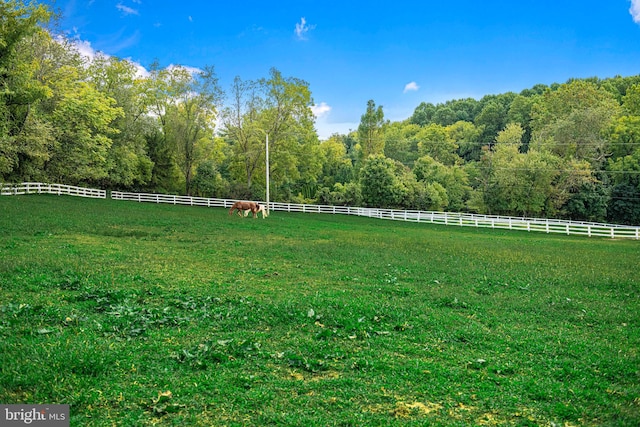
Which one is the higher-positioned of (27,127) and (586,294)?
(27,127)

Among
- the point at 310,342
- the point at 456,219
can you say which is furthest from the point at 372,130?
the point at 310,342

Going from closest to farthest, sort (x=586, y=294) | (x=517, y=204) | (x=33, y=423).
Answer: (x=33, y=423) < (x=586, y=294) < (x=517, y=204)

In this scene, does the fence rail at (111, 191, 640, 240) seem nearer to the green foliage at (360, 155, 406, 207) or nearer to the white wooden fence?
the white wooden fence

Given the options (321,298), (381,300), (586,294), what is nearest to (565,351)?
(381,300)

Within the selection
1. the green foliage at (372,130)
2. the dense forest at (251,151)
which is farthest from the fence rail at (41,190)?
the green foliage at (372,130)

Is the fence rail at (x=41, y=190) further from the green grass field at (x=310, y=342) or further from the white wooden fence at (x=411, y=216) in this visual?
the green grass field at (x=310, y=342)

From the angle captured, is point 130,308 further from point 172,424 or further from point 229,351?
point 172,424

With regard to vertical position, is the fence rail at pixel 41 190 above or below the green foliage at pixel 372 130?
below

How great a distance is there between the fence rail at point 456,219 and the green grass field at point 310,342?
80.9ft

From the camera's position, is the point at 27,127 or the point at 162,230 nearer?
the point at 162,230

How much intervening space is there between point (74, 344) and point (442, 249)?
15.5m

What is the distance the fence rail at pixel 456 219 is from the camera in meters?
34.5

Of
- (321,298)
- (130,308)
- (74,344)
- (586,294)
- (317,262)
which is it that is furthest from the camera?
(317,262)

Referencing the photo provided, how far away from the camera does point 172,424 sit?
4234 millimetres
